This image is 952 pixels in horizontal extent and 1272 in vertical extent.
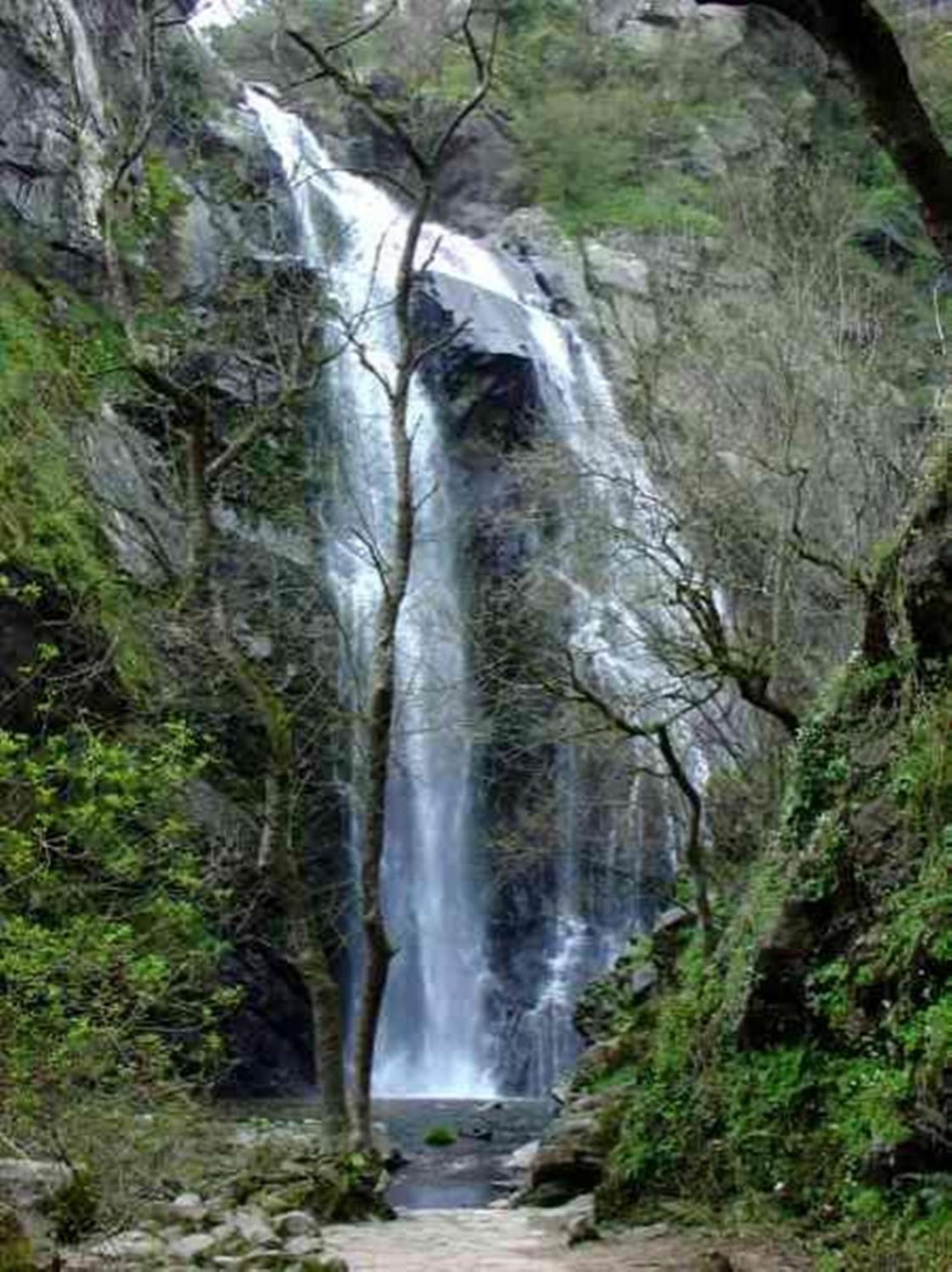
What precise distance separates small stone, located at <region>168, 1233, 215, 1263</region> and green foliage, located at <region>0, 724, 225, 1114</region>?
96 cm

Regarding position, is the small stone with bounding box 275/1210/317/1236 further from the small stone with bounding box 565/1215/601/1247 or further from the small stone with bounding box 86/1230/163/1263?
the small stone with bounding box 565/1215/601/1247

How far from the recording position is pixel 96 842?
864cm

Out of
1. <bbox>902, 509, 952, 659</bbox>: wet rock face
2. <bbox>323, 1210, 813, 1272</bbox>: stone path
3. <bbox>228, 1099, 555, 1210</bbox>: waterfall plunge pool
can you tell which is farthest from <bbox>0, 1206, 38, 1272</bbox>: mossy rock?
<bbox>228, 1099, 555, 1210</bbox>: waterfall plunge pool

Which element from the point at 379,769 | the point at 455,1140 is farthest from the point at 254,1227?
the point at 455,1140

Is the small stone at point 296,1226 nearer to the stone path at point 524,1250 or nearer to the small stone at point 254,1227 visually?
the small stone at point 254,1227

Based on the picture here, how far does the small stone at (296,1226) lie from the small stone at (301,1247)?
0.28m

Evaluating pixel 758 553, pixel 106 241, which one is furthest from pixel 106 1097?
pixel 758 553

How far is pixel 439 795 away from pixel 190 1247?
17420mm

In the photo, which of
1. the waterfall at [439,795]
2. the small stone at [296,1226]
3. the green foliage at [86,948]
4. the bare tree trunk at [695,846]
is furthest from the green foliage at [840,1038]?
the waterfall at [439,795]

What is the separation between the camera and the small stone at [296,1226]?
9281mm

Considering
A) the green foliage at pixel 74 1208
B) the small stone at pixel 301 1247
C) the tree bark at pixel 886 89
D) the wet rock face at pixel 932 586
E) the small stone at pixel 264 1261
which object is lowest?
the small stone at pixel 301 1247

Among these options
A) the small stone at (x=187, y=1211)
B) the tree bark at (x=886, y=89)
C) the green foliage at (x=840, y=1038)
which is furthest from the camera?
the small stone at (x=187, y=1211)

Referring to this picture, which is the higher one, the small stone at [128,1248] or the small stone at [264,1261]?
the small stone at [128,1248]

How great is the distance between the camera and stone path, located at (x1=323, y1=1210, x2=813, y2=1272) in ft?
25.5
